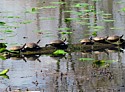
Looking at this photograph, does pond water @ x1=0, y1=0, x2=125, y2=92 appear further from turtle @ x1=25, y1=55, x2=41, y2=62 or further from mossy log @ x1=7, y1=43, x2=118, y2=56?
mossy log @ x1=7, y1=43, x2=118, y2=56

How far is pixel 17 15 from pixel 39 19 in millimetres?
1052

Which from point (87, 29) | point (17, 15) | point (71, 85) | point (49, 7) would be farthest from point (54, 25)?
point (71, 85)

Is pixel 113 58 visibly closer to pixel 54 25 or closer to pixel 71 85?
pixel 71 85

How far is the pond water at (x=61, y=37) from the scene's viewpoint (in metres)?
7.36

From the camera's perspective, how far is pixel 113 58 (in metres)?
9.13

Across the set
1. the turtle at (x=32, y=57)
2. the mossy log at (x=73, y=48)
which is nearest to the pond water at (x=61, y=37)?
the turtle at (x=32, y=57)

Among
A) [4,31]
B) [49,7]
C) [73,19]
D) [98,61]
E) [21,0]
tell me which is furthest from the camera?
[21,0]

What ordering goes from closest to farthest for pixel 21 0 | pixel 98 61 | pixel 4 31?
pixel 98 61
pixel 4 31
pixel 21 0

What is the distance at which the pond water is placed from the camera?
7363 mm

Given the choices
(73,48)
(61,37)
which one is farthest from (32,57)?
(61,37)

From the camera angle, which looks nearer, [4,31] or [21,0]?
[4,31]

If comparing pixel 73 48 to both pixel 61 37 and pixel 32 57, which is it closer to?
pixel 32 57

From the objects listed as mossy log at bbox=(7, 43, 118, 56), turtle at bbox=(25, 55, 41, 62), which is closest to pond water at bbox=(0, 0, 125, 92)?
turtle at bbox=(25, 55, 41, 62)

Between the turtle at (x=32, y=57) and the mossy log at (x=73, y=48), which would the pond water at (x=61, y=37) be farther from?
the mossy log at (x=73, y=48)
